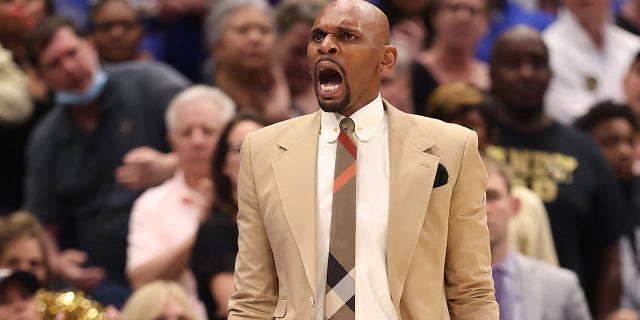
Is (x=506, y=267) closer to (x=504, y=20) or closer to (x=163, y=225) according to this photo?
(x=163, y=225)

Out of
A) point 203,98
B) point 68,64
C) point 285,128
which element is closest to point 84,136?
point 68,64

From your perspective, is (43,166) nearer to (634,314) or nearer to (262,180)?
(634,314)

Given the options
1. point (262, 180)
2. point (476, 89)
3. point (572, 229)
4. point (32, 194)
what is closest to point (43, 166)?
point (32, 194)

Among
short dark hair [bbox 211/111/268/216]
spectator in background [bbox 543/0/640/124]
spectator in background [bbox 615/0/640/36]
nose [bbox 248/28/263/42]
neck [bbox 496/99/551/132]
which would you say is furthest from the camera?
spectator in background [bbox 615/0/640/36]

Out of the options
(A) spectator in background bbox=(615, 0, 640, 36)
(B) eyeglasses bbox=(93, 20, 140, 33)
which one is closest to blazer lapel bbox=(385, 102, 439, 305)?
(B) eyeglasses bbox=(93, 20, 140, 33)

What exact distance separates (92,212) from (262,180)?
309cm

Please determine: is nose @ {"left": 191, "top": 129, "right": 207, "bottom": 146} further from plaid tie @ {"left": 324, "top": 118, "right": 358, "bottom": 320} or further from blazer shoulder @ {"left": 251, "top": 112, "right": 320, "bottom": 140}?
plaid tie @ {"left": 324, "top": 118, "right": 358, "bottom": 320}

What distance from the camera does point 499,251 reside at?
488 cm

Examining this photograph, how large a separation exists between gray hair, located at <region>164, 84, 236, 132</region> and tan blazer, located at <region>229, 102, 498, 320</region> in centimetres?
264

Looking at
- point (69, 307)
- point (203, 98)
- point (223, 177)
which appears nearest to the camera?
point (69, 307)

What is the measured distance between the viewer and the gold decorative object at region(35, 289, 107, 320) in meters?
4.38

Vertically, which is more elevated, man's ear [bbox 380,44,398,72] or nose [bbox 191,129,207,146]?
man's ear [bbox 380,44,398,72]

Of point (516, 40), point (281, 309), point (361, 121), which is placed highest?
point (361, 121)

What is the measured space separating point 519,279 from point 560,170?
1024 mm
